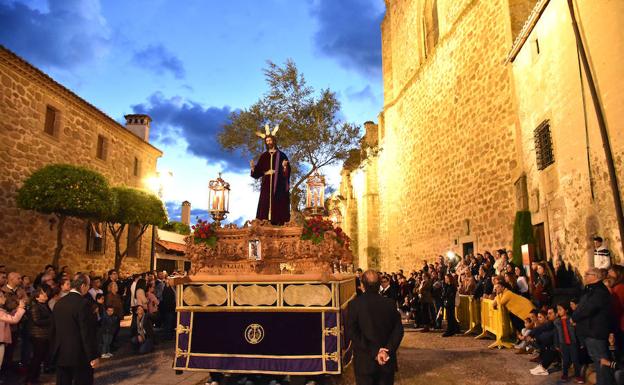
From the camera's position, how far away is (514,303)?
29.9 ft

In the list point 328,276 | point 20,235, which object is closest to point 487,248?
point 328,276

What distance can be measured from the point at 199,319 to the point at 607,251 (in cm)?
694

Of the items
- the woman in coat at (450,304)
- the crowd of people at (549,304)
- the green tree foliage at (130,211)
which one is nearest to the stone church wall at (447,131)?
the crowd of people at (549,304)

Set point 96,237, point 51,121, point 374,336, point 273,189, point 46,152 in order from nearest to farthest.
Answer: point 374,336 < point 273,189 < point 46,152 < point 51,121 < point 96,237

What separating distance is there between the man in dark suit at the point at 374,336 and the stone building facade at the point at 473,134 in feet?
18.6

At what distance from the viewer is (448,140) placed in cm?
1698

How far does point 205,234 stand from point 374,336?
10.4ft

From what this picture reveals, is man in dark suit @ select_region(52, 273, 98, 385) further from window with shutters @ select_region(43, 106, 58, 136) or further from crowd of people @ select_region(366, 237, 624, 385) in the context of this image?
window with shutters @ select_region(43, 106, 58, 136)

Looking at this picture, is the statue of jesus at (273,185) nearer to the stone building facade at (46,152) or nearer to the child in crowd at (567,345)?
the child in crowd at (567,345)

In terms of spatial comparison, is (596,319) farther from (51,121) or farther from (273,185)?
(51,121)

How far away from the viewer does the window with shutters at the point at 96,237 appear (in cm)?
1858

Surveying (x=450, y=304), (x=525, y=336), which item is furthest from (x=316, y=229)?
(x=450, y=304)

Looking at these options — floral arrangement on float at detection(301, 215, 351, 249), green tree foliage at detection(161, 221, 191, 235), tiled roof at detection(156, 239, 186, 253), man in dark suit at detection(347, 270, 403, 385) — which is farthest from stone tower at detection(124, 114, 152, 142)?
man in dark suit at detection(347, 270, 403, 385)

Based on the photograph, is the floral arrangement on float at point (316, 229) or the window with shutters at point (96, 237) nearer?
the floral arrangement on float at point (316, 229)
